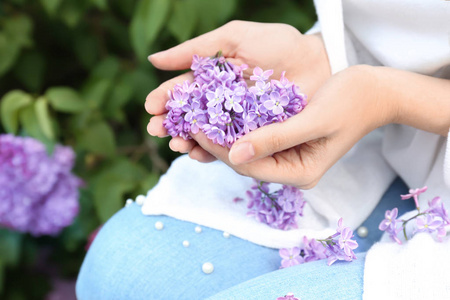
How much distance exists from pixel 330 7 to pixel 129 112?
87 cm

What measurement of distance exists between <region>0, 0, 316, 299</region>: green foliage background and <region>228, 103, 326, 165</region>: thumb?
56cm

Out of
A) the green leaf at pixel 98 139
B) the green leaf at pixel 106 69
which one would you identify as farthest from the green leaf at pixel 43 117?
the green leaf at pixel 106 69

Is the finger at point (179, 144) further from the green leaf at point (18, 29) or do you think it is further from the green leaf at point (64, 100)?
the green leaf at point (18, 29)

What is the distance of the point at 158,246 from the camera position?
2.08 ft

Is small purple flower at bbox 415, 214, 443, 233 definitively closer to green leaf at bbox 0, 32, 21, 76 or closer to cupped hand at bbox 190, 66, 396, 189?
cupped hand at bbox 190, 66, 396, 189

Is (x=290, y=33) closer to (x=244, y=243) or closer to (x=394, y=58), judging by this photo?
(x=394, y=58)

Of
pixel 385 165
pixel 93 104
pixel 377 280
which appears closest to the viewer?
pixel 377 280

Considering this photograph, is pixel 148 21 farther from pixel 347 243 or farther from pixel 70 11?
pixel 347 243

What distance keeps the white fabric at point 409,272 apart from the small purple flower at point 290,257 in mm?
102

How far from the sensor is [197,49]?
667mm

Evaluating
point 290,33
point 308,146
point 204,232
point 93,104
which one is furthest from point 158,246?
point 93,104

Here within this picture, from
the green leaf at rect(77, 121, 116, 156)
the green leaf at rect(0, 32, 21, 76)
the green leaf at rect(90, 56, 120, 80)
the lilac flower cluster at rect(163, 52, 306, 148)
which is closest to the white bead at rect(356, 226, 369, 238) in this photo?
the lilac flower cluster at rect(163, 52, 306, 148)

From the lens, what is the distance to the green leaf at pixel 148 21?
1.02 m

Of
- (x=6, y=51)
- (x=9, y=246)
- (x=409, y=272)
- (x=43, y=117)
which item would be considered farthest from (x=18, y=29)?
(x=409, y=272)
